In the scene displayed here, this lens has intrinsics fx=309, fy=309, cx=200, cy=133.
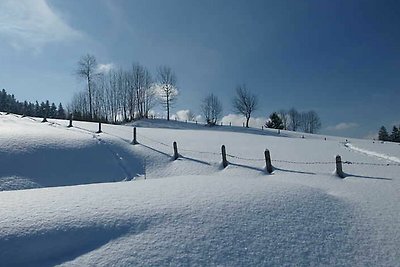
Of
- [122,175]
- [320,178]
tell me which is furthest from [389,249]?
[122,175]

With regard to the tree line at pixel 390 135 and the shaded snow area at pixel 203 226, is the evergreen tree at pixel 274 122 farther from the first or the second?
the shaded snow area at pixel 203 226

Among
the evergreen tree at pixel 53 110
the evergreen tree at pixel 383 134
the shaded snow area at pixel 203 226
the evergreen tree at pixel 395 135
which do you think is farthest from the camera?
the evergreen tree at pixel 53 110

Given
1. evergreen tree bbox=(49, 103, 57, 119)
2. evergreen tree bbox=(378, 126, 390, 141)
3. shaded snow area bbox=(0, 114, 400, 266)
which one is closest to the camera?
shaded snow area bbox=(0, 114, 400, 266)

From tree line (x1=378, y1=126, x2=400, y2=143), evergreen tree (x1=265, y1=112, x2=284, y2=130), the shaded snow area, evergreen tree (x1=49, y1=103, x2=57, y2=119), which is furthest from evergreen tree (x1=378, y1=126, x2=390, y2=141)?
evergreen tree (x1=49, y1=103, x2=57, y2=119)

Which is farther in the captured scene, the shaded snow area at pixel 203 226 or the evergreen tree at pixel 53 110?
the evergreen tree at pixel 53 110

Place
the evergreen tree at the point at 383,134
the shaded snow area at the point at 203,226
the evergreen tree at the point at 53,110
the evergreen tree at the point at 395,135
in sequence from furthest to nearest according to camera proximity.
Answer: the evergreen tree at the point at 53,110, the evergreen tree at the point at 383,134, the evergreen tree at the point at 395,135, the shaded snow area at the point at 203,226

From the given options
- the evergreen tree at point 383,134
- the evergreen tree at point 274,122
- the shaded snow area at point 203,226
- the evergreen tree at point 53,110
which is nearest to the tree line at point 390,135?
the evergreen tree at point 383,134

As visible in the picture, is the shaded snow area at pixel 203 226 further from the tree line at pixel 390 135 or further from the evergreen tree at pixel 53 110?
the evergreen tree at pixel 53 110

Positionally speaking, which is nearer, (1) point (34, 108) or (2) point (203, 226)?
(2) point (203, 226)

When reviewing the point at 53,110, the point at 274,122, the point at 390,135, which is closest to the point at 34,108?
the point at 53,110

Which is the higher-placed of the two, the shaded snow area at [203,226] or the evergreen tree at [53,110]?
the evergreen tree at [53,110]

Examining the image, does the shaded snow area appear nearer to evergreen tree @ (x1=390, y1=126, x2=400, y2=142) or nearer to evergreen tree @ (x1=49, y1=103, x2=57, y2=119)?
evergreen tree @ (x1=390, y1=126, x2=400, y2=142)

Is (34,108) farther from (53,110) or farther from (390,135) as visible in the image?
(390,135)

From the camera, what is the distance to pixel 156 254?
171 inches
